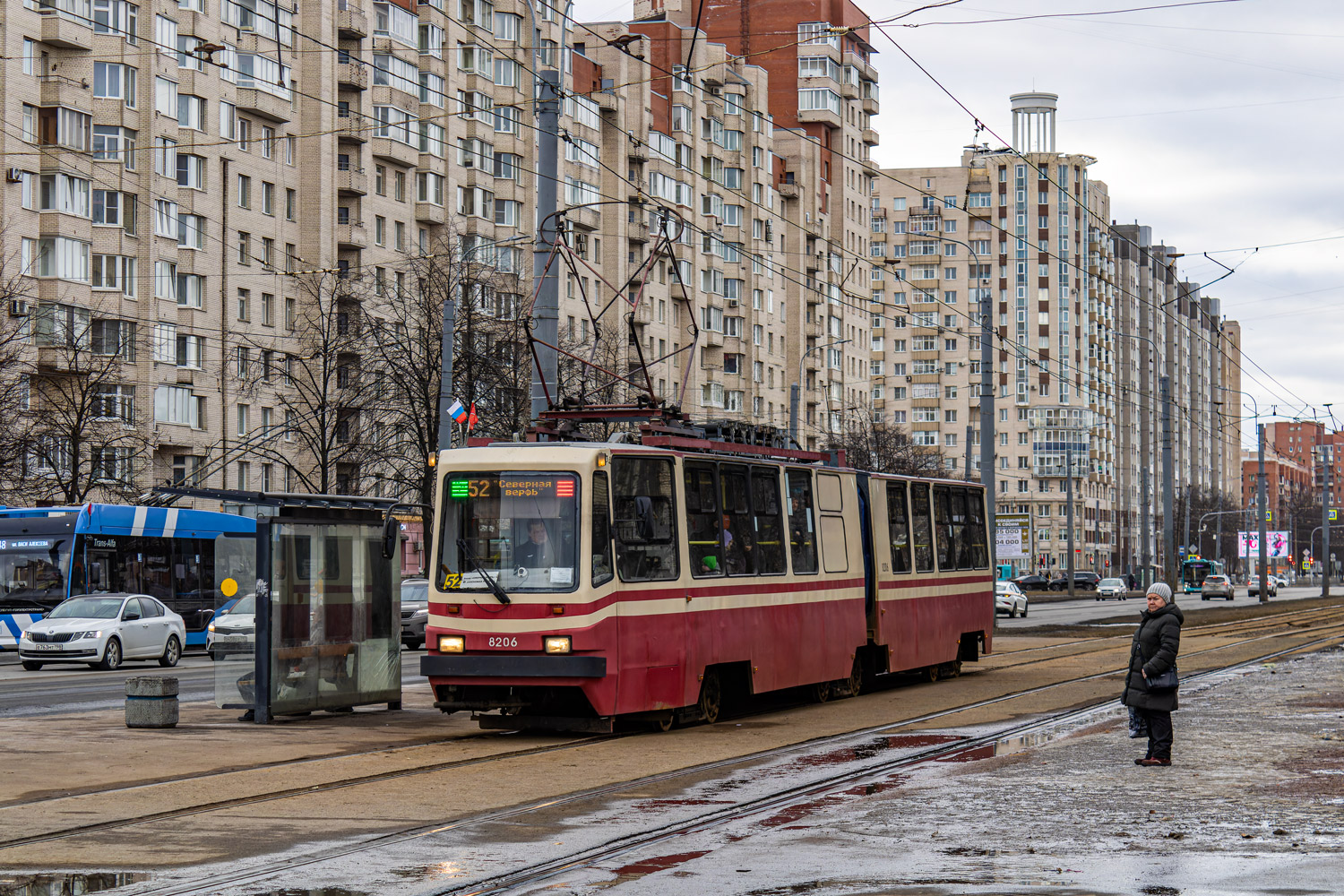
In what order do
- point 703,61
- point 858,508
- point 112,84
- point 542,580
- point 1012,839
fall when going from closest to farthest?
point 1012,839 < point 542,580 < point 858,508 < point 112,84 < point 703,61

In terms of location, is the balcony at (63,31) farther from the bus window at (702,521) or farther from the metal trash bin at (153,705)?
the bus window at (702,521)

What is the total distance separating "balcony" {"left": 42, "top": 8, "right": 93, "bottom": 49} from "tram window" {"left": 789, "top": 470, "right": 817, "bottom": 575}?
44.4m

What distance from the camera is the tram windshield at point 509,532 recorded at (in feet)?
54.5

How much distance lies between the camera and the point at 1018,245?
151 m

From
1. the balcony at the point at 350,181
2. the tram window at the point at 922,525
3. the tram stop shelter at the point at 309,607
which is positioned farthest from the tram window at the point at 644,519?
the balcony at the point at 350,181

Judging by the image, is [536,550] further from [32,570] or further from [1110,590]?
[1110,590]

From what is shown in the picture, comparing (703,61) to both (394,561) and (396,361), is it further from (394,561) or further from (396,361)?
(394,561)

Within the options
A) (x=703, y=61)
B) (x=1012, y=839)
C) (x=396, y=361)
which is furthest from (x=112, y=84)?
(x=1012, y=839)

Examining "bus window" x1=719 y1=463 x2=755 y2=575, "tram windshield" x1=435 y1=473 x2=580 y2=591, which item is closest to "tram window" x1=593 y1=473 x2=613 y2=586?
"tram windshield" x1=435 y1=473 x2=580 y2=591

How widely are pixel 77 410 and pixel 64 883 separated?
43.7m

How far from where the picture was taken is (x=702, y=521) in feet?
59.8

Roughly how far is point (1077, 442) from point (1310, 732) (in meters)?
139

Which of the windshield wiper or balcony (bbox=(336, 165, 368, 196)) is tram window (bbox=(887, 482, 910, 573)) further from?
balcony (bbox=(336, 165, 368, 196))

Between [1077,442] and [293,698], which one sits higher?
[1077,442]
